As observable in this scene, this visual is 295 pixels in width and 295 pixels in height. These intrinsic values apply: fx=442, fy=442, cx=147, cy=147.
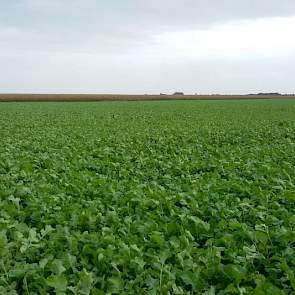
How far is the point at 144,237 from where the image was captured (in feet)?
14.7

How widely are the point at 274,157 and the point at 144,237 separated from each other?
21.1ft

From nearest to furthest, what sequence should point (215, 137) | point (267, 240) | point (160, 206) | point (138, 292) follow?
point (138, 292) < point (267, 240) < point (160, 206) < point (215, 137)

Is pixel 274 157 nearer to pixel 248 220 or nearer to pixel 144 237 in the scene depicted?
pixel 248 220

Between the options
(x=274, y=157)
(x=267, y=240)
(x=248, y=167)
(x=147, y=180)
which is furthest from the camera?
(x=274, y=157)

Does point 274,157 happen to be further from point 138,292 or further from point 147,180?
point 138,292

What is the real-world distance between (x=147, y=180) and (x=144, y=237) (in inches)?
144

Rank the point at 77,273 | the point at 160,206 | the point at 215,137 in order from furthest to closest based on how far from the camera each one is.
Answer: the point at 215,137 < the point at 160,206 < the point at 77,273

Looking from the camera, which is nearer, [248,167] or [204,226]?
[204,226]

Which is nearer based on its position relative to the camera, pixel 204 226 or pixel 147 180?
pixel 204 226

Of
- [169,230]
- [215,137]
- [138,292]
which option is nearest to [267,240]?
[169,230]

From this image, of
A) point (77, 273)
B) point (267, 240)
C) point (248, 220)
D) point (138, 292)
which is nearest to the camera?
point (138, 292)

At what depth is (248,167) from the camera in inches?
342

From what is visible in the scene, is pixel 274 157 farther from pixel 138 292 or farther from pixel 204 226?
pixel 138 292

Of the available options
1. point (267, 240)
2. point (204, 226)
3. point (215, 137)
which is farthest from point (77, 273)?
point (215, 137)
